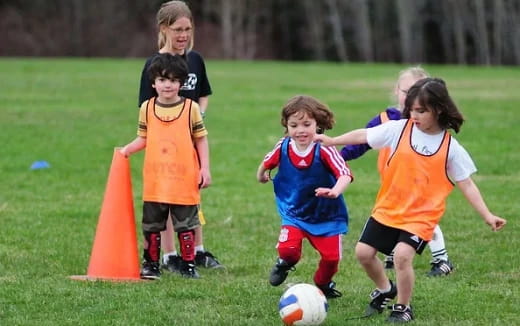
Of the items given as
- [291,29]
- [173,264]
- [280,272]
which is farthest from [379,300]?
[291,29]

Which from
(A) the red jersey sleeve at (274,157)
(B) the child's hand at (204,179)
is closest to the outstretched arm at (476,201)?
(A) the red jersey sleeve at (274,157)

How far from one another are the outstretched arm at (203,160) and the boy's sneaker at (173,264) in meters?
0.71

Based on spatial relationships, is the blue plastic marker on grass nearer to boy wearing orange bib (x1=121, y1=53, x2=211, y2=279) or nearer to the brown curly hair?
boy wearing orange bib (x1=121, y1=53, x2=211, y2=279)

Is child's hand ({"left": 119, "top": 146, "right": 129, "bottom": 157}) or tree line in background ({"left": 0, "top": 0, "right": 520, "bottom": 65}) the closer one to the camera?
child's hand ({"left": 119, "top": 146, "right": 129, "bottom": 157})

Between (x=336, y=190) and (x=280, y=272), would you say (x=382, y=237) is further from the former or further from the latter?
(x=280, y=272)

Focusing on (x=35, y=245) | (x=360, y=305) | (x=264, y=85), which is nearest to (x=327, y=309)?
(x=360, y=305)

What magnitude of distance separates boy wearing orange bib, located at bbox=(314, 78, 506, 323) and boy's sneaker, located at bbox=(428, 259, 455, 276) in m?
1.65

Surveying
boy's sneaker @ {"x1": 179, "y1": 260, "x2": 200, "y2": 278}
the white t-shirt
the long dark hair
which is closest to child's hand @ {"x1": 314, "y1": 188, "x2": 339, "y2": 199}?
the white t-shirt

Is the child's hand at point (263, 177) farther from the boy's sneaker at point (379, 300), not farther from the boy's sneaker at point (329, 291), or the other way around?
the boy's sneaker at point (379, 300)

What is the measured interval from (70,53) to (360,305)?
55583mm

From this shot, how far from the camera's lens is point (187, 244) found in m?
7.82

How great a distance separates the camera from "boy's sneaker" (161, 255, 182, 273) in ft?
26.3

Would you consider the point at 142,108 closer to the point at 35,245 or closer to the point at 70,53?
the point at 35,245

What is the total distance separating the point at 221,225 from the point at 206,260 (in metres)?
2.04
